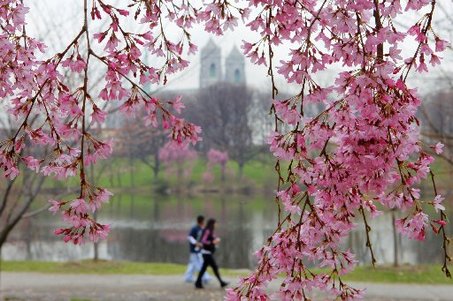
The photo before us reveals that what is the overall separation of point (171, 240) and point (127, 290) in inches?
446

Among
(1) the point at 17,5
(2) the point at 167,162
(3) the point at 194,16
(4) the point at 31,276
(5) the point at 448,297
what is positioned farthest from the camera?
(2) the point at 167,162

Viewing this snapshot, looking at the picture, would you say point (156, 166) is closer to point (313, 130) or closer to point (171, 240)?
point (171, 240)

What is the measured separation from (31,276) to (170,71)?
9624 mm

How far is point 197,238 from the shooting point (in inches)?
386

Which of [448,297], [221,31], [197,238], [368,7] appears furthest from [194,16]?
[448,297]

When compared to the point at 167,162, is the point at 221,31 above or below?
below

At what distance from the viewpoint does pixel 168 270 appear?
12.3 metres

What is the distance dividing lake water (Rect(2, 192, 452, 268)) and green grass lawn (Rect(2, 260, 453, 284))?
2.30 metres

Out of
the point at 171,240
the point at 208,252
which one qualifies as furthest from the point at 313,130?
the point at 171,240

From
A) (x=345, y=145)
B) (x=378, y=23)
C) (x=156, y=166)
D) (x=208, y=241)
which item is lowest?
(x=208, y=241)

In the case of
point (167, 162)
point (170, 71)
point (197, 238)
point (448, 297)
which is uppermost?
point (167, 162)

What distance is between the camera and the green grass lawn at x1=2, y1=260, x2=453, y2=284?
11.2m

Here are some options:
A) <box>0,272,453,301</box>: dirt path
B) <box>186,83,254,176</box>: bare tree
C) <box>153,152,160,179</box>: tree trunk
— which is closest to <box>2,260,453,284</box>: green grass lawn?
<box>0,272,453,301</box>: dirt path

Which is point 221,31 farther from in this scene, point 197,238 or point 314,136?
point 197,238
